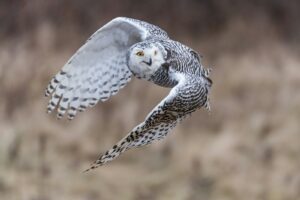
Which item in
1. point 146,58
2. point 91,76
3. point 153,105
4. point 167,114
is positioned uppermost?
point 153,105

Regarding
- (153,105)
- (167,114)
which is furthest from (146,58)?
(153,105)

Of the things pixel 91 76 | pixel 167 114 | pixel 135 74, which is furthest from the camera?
pixel 91 76

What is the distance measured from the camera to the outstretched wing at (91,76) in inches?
244

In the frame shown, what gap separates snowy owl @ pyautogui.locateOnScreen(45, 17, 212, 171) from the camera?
537 cm

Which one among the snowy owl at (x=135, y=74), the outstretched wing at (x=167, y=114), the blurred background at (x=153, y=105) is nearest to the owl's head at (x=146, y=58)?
the snowy owl at (x=135, y=74)

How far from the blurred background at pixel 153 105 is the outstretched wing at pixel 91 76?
4.74m

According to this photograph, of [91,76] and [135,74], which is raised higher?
[91,76]

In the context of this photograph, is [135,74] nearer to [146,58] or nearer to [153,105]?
[146,58]

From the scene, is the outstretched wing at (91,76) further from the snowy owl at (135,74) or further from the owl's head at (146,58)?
the owl's head at (146,58)

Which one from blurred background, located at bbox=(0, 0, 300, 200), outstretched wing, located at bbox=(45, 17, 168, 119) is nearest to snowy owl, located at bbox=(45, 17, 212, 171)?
outstretched wing, located at bbox=(45, 17, 168, 119)

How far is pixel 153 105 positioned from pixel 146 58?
21.3 feet

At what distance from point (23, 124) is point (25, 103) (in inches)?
10.4

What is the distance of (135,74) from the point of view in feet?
18.3

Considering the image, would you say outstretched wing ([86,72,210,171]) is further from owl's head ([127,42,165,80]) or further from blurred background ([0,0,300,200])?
blurred background ([0,0,300,200])
